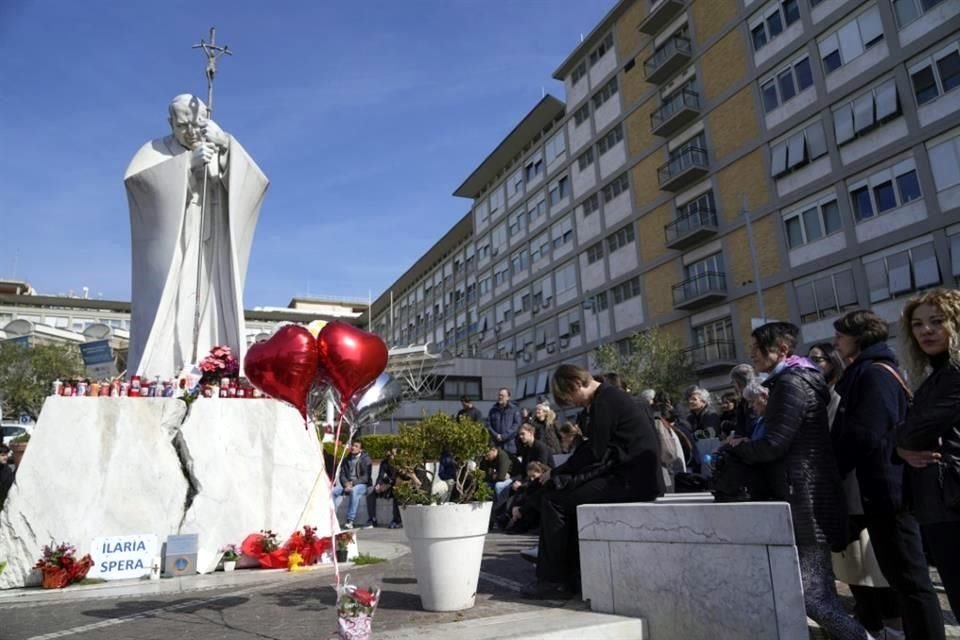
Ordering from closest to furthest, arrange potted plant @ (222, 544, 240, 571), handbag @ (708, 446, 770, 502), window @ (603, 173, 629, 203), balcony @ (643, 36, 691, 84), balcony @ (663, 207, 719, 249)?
handbag @ (708, 446, 770, 502), potted plant @ (222, 544, 240, 571), balcony @ (663, 207, 719, 249), balcony @ (643, 36, 691, 84), window @ (603, 173, 629, 203)

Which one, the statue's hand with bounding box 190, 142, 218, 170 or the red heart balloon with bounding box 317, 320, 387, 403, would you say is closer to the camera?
the red heart balloon with bounding box 317, 320, 387, 403

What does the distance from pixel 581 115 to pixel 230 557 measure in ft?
129

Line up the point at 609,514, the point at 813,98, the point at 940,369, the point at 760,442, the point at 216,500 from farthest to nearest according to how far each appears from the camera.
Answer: the point at 813,98 < the point at 216,500 < the point at 609,514 < the point at 760,442 < the point at 940,369

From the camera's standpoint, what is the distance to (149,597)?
5.76 metres

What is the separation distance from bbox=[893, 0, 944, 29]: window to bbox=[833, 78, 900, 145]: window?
79.1 inches

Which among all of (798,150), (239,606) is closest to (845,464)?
(239,606)

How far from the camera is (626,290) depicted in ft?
121

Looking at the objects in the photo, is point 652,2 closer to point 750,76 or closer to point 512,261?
point 750,76

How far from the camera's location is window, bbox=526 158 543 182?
46656 millimetres

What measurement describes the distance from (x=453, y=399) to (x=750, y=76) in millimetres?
29421

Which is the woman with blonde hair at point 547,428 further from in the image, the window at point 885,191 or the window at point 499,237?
the window at point 499,237

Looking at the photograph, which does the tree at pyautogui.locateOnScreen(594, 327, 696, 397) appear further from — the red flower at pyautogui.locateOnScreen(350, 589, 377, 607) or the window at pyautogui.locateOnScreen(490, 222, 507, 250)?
the red flower at pyautogui.locateOnScreen(350, 589, 377, 607)

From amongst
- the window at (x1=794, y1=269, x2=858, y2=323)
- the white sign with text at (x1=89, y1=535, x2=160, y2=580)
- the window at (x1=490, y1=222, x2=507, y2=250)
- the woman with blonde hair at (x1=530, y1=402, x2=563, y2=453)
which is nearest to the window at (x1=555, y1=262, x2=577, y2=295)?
the window at (x1=490, y1=222, x2=507, y2=250)

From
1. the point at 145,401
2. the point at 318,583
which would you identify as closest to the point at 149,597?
the point at 318,583
